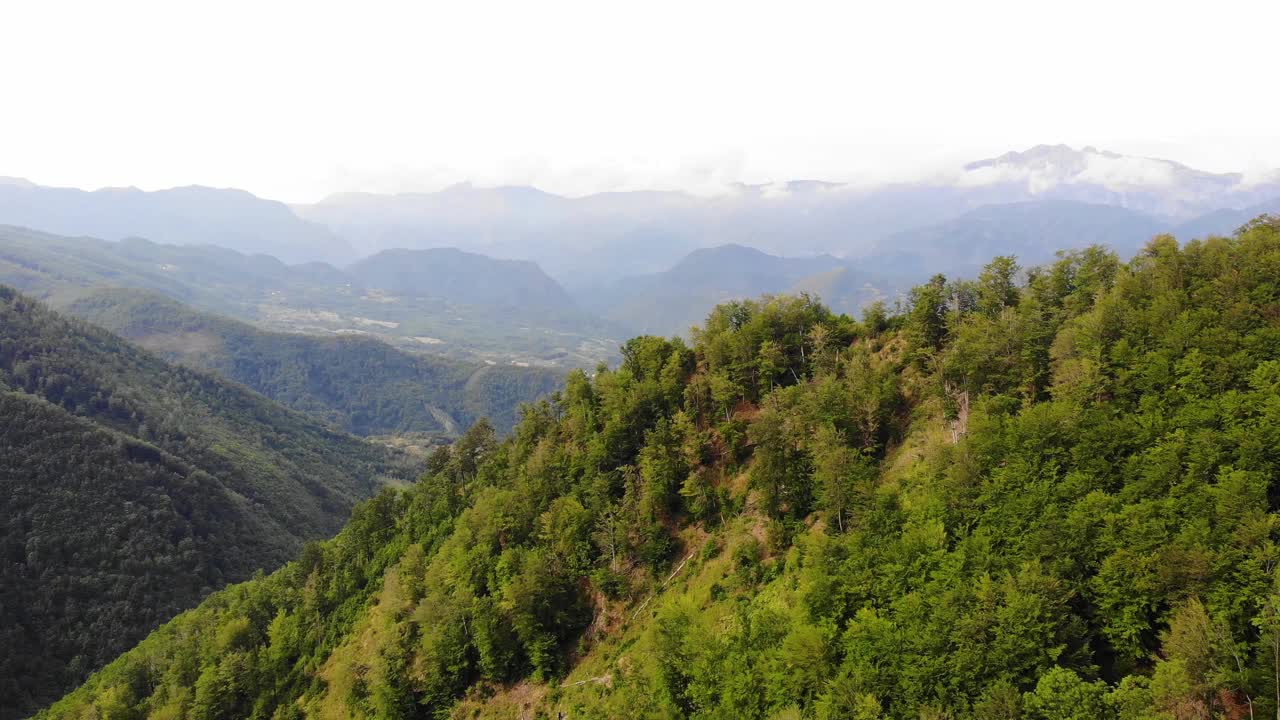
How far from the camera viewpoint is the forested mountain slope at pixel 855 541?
31.9 metres

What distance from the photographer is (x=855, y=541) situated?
145 ft

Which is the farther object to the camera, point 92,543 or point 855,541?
point 92,543

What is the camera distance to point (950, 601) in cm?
3469

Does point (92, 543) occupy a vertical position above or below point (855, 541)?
below

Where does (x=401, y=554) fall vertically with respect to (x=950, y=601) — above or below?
below

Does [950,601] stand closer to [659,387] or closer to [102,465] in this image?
[659,387]

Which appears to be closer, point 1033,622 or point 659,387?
point 1033,622

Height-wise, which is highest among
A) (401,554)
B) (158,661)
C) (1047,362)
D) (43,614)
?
(1047,362)

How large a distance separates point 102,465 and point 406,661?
502 ft

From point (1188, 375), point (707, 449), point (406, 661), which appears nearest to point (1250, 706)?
point (1188, 375)

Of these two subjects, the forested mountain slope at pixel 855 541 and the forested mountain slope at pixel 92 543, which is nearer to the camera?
the forested mountain slope at pixel 855 541

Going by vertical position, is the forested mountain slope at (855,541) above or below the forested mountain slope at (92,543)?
above

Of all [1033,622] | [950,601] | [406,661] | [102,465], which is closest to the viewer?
[1033,622]

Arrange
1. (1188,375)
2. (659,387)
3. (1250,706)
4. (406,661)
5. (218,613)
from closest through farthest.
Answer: (1250,706) → (1188,375) → (406,661) → (659,387) → (218,613)
